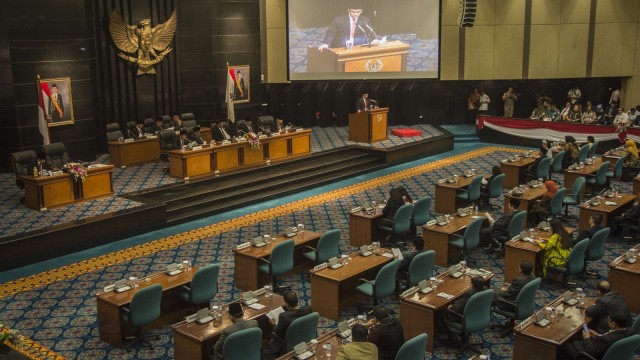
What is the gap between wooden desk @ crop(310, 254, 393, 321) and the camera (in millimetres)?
9484

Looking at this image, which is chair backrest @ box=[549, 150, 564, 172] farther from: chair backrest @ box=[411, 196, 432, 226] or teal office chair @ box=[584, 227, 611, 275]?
teal office chair @ box=[584, 227, 611, 275]

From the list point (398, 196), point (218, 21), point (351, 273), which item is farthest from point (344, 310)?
point (218, 21)

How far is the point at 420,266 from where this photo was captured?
9.71 m

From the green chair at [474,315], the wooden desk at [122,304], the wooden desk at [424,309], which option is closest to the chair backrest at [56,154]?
the wooden desk at [122,304]

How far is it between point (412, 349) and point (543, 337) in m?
1.62

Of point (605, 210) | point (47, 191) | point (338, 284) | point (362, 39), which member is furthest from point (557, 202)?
point (362, 39)

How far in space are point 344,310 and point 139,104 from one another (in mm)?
11674

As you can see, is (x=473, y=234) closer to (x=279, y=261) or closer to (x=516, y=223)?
(x=516, y=223)

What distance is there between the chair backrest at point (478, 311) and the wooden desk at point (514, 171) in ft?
27.8

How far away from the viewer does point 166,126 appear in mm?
18594

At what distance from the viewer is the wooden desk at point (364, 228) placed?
12328 mm

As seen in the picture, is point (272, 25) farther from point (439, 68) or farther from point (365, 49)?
point (439, 68)

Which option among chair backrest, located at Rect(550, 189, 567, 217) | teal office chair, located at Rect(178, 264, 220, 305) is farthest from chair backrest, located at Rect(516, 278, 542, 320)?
chair backrest, located at Rect(550, 189, 567, 217)

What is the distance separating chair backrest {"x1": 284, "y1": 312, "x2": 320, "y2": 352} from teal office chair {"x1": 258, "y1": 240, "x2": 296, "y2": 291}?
2427mm
